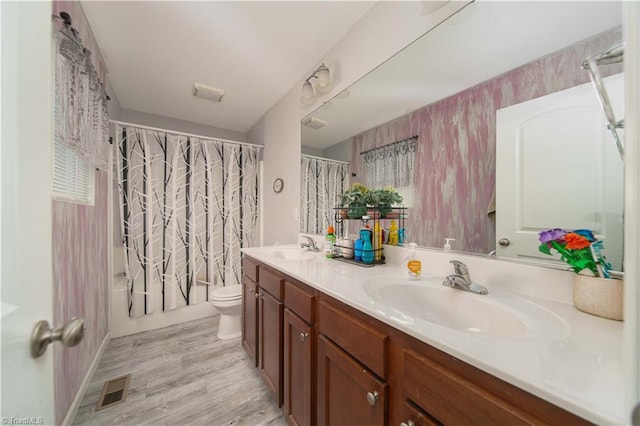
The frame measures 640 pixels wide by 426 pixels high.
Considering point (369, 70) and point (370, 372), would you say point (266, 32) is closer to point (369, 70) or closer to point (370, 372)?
point (369, 70)

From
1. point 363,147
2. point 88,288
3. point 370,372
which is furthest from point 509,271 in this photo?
point 88,288

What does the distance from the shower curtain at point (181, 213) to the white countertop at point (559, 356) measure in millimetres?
2409

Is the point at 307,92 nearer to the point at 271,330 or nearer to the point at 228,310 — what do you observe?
the point at 271,330

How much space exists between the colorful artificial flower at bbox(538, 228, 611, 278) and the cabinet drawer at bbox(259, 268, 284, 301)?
3.70 ft

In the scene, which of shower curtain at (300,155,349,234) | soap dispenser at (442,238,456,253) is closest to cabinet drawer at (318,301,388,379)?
soap dispenser at (442,238,456,253)

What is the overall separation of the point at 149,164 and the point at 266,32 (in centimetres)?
178

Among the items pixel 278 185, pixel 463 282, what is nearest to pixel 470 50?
pixel 463 282

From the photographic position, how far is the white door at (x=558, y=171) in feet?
2.31

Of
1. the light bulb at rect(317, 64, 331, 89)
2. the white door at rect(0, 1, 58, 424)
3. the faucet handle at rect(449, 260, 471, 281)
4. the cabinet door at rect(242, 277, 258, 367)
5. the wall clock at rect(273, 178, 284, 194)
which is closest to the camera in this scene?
the white door at rect(0, 1, 58, 424)

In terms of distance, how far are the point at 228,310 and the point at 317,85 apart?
214 centimetres

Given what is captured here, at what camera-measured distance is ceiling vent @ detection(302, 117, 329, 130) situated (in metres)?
1.92

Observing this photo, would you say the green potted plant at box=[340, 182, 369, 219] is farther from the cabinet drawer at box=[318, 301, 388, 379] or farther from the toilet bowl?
the toilet bowl

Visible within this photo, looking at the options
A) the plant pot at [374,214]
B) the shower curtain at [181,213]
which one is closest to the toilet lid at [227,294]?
the shower curtain at [181,213]

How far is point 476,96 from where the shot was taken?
100 cm
